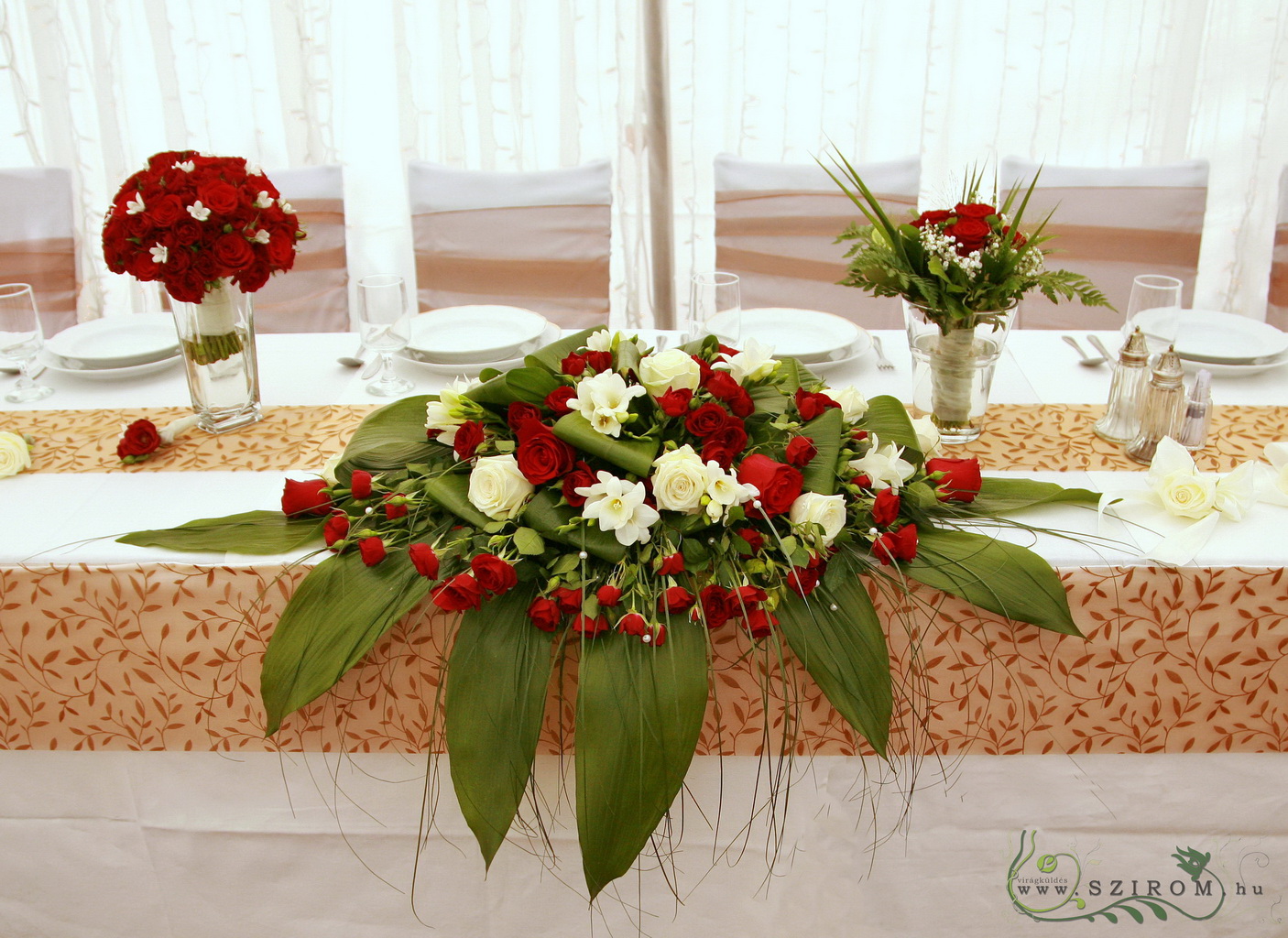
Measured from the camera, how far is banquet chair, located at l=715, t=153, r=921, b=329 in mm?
2199

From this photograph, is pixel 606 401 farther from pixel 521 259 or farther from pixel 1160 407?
pixel 521 259

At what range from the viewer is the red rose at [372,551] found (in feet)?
3.22

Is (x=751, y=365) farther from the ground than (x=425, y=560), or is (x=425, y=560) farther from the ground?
(x=751, y=365)

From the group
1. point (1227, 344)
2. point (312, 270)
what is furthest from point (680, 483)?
point (312, 270)

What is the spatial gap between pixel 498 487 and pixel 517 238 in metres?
1.35

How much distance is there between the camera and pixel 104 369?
5.02 feet

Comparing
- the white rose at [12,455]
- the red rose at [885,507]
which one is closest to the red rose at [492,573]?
the red rose at [885,507]

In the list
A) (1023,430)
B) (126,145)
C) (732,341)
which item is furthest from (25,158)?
(1023,430)

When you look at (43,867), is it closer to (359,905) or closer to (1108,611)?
(359,905)

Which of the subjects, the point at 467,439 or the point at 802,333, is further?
the point at 802,333

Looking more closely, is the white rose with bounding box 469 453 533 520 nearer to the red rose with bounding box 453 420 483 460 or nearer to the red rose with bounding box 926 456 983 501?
the red rose with bounding box 453 420 483 460

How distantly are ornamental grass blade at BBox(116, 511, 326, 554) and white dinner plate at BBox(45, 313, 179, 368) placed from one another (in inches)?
21.8

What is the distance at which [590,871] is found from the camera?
0.88 metres

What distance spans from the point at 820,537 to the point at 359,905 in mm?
695
